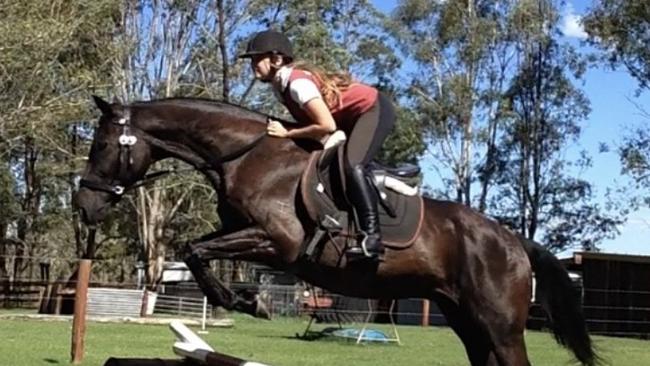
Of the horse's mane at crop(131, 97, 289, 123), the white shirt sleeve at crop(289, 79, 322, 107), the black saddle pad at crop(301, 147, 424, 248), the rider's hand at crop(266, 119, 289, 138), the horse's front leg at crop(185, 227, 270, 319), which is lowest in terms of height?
the horse's front leg at crop(185, 227, 270, 319)

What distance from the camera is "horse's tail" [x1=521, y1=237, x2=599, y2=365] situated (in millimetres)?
7473

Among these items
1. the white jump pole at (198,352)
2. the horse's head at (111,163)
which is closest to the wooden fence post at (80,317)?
the white jump pole at (198,352)

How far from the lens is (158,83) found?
39.2 m

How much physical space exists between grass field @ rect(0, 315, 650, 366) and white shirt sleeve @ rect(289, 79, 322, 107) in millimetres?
6685

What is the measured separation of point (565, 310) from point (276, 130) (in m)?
2.61

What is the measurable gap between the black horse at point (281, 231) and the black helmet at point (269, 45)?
1.56ft

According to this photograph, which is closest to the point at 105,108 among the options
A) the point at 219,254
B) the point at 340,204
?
the point at 219,254

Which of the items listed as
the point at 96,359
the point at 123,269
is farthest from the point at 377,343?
the point at 123,269

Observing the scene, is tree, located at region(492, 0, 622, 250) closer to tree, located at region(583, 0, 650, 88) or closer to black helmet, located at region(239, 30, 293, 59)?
tree, located at region(583, 0, 650, 88)

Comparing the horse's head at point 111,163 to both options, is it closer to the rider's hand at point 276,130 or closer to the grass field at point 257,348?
the rider's hand at point 276,130

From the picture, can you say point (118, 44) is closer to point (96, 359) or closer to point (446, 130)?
point (446, 130)

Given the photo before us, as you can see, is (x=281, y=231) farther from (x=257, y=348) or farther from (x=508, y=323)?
(x=257, y=348)

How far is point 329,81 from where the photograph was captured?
251 inches

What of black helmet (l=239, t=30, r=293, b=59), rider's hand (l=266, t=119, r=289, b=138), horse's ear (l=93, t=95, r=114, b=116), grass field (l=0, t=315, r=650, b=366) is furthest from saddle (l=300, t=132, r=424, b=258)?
grass field (l=0, t=315, r=650, b=366)
